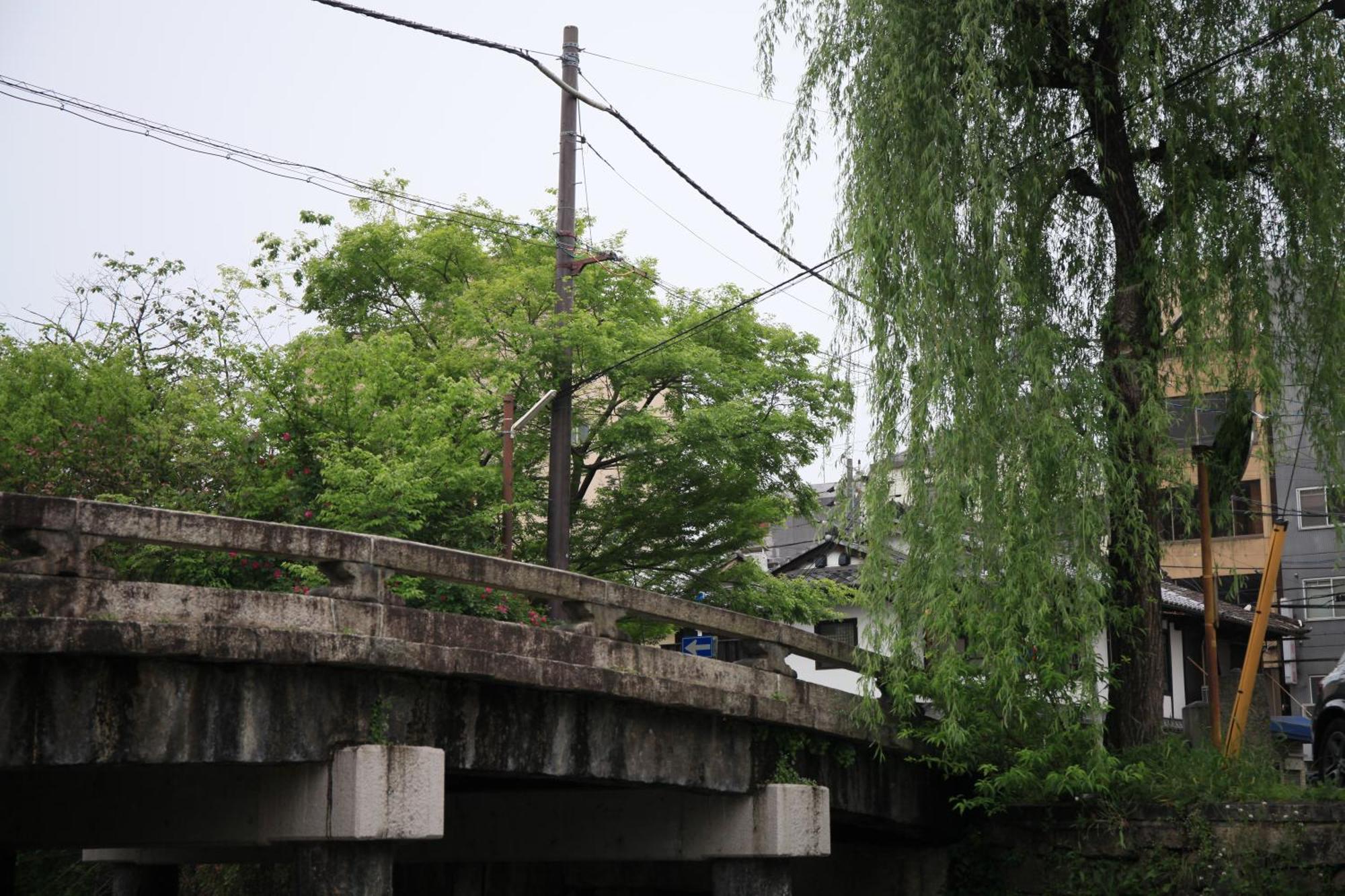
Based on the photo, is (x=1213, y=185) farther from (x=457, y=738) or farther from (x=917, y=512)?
(x=457, y=738)

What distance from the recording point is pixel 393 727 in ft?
29.9

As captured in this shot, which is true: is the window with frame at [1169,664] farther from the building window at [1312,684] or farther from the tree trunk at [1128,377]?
the tree trunk at [1128,377]

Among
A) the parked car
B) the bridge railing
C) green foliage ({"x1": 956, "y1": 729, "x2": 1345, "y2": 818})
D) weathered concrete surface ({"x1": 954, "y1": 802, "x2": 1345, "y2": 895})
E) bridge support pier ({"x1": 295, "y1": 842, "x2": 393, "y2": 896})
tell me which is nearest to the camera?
the bridge railing

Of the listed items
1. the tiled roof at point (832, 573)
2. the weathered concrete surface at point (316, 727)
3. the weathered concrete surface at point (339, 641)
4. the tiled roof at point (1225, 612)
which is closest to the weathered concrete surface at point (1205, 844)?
the weathered concrete surface at point (316, 727)

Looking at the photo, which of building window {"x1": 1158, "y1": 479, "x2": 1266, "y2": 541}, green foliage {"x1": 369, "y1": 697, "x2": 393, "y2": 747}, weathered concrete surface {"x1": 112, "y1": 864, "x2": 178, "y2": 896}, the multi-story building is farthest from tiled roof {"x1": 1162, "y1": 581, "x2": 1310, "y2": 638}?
green foliage {"x1": 369, "y1": 697, "x2": 393, "y2": 747}

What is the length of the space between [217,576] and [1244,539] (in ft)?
110

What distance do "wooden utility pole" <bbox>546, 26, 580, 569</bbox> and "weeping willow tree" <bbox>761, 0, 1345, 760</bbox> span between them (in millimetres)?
7592

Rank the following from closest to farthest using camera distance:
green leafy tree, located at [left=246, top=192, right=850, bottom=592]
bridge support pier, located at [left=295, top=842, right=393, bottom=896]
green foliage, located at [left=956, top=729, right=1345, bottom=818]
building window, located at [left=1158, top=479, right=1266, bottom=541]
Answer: bridge support pier, located at [left=295, top=842, right=393, bottom=896] → green foliage, located at [left=956, top=729, right=1345, bottom=818] → building window, located at [left=1158, top=479, right=1266, bottom=541] → green leafy tree, located at [left=246, top=192, right=850, bottom=592]

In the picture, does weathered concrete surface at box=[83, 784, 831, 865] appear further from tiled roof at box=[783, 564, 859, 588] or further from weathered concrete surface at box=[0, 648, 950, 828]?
tiled roof at box=[783, 564, 859, 588]

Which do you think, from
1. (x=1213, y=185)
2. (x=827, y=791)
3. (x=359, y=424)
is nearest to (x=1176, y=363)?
(x=1213, y=185)

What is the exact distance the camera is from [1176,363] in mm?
12961

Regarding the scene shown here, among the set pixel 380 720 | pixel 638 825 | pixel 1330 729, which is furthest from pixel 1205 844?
pixel 380 720

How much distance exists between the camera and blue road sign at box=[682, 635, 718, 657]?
35.7 meters

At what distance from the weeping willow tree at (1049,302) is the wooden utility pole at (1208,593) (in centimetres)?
72
